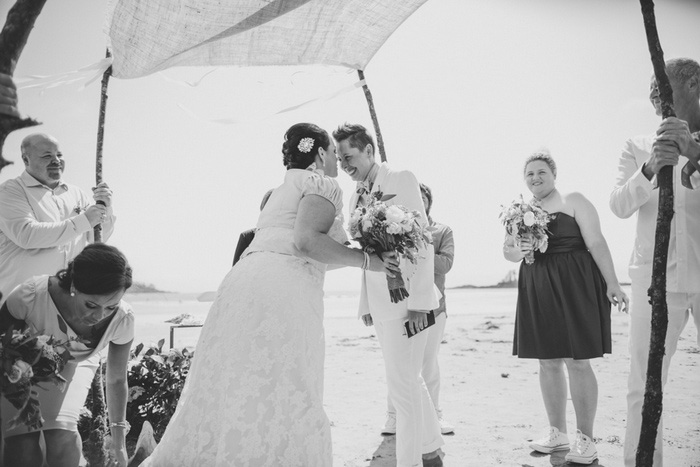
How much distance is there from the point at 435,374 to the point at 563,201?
2.16 m

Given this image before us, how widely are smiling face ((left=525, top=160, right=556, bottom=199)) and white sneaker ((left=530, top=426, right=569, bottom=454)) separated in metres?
2.22

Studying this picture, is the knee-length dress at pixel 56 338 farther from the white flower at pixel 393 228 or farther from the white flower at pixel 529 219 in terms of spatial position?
the white flower at pixel 529 219

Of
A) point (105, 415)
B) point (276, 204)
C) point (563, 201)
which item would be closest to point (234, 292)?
point (276, 204)

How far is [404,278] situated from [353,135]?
129 cm

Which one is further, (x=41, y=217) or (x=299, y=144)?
(x=41, y=217)

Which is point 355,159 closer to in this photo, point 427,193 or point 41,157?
point 427,193

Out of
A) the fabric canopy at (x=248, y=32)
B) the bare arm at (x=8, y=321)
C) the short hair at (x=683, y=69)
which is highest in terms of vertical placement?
the fabric canopy at (x=248, y=32)

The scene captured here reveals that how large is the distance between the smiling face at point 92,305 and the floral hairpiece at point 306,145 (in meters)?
1.51

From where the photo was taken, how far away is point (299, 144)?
3.78 meters

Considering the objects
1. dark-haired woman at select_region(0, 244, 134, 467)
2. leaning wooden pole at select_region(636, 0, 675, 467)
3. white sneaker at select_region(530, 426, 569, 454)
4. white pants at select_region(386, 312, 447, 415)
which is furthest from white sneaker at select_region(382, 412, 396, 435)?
leaning wooden pole at select_region(636, 0, 675, 467)

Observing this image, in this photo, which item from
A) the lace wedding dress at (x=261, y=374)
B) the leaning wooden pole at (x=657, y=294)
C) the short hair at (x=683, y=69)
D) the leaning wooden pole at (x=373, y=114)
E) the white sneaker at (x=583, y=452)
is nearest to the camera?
the leaning wooden pole at (x=657, y=294)

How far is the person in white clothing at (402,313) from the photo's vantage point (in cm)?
396

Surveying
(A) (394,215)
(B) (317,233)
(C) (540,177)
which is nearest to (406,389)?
(A) (394,215)

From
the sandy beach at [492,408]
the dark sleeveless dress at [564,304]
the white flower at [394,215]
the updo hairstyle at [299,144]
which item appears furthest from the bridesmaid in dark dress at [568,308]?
the updo hairstyle at [299,144]
